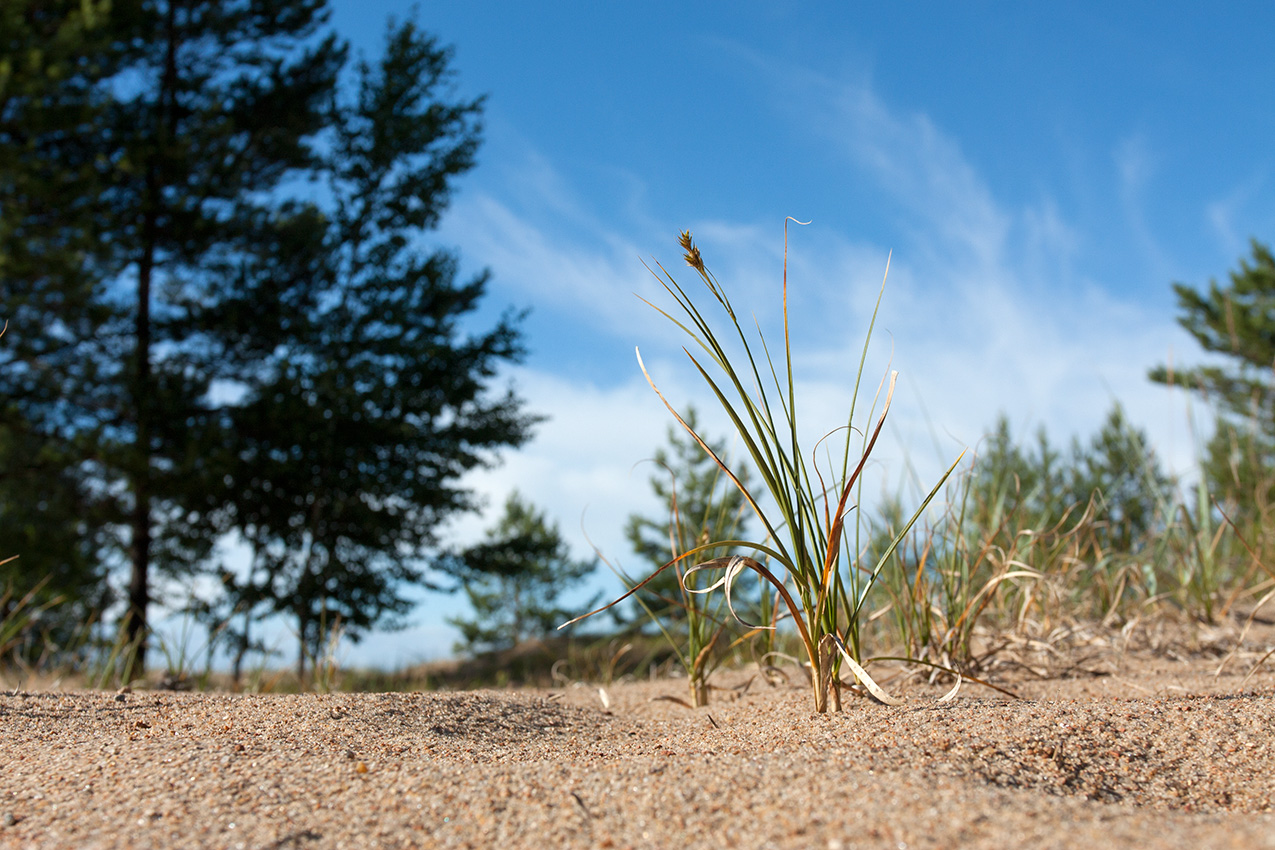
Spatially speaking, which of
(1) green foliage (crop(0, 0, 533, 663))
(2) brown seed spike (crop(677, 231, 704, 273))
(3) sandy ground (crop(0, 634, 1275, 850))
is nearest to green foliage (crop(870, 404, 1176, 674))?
(3) sandy ground (crop(0, 634, 1275, 850))

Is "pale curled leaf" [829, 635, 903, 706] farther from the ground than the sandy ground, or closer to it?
farther from the ground

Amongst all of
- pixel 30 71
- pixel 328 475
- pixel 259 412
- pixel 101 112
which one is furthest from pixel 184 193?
pixel 328 475

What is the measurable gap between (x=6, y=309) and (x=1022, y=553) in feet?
27.7

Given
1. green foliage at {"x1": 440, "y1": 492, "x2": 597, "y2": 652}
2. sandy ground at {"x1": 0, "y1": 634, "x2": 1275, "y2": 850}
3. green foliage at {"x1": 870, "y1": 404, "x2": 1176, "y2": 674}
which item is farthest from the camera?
green foliage at {"x1": 440, "y1": 492, "x2": 597, "y2": 652}

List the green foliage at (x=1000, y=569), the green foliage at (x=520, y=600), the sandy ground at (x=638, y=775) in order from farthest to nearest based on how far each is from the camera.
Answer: the green foliage at (x=520, y=600) < the green foliage at (x=1000, y=569) < the sandy ground at (x=638, y=775)

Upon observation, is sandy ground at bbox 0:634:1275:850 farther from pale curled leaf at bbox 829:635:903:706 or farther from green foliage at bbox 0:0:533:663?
green foliage at bbox 0:0:533:663

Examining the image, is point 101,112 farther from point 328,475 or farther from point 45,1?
point 328,475

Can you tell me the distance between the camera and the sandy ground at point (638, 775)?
104cm

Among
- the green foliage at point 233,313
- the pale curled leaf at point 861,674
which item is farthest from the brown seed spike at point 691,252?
the green foliage at point 233,313

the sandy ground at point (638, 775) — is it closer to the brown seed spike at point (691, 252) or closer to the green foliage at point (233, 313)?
the brown seed spike at point (691, 252)

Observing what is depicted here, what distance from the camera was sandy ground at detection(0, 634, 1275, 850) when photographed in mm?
1036

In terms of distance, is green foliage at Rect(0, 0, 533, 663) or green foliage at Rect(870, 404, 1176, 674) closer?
green foliage at Rect(870, 404, 1176, 674)

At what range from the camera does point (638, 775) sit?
1.22m

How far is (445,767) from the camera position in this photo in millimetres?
1332
